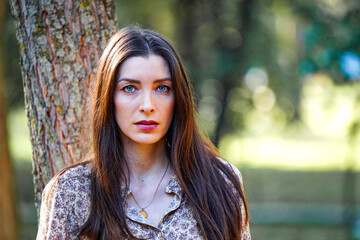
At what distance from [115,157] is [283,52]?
8835 mm

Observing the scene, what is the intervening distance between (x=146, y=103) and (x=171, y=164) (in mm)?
398

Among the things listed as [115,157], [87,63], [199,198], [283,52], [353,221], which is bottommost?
[353,221]

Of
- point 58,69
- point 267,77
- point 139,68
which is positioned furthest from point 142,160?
point 267,77

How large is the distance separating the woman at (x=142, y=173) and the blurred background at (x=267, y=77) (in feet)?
16.6

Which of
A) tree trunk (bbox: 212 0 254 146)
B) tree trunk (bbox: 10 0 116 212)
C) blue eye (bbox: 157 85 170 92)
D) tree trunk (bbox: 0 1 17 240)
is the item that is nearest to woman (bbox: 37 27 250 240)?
blue eye (bbox: 157 85 170 92)

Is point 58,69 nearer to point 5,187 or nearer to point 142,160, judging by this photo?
point 142,160

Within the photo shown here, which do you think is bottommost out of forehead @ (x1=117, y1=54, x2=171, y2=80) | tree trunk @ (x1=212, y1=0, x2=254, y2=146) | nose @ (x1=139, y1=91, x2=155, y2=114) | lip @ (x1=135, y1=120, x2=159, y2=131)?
lip @ (x1=135, y1=120, x2=159, y2=131)

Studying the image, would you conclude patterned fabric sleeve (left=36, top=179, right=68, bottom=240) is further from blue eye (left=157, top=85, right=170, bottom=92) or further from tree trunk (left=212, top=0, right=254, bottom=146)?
tree trunk (left=212, top=0, right=254, bottom=146)

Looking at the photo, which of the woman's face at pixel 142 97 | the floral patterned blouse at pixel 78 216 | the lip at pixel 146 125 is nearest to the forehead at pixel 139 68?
the woman's face at pixel 142 97

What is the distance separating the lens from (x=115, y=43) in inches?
97.2

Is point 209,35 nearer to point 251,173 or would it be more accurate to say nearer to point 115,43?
point 251,173

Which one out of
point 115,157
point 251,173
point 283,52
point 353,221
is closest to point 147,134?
point 115,157

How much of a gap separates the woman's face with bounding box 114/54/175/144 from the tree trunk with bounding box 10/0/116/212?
22.2 inches

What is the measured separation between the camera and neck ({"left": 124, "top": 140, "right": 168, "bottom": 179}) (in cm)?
255
